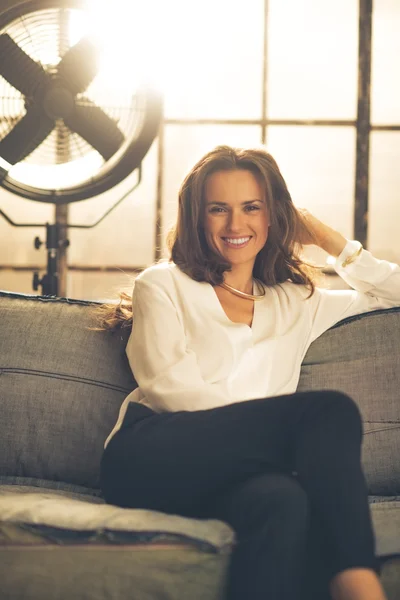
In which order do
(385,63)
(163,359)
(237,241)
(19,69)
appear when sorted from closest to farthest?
(163,359) → (237,241) → (19,69) → (385,63)

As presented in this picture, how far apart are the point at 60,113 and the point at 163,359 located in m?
0.96

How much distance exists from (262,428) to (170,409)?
25cm

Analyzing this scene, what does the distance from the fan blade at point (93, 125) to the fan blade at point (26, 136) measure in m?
0.07

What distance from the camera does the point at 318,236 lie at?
2066 millimetres

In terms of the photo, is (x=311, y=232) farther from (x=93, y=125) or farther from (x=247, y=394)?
(x=93, y=125)

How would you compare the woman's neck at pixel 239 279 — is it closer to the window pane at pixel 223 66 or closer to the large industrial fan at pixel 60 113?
the large industrial fan at pixel 60 113

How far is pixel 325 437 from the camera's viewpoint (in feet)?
Result: 4.45

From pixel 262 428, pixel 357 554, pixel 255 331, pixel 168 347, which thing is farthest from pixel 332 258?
pixel 357 554

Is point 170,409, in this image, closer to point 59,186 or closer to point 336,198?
point 59,186

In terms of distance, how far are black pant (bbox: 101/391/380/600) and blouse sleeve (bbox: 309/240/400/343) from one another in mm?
561

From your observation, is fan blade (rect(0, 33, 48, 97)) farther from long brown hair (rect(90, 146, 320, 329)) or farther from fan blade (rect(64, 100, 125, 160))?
long brown hair (rect(90, 146, 320, 329))

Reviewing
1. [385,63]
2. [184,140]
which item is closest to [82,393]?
[184,140]

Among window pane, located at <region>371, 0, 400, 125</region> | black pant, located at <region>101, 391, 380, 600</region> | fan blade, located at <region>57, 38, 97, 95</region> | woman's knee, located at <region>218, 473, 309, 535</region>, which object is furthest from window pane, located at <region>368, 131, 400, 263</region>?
woman's knee, located at <region>218, 473, 309, 535</region>

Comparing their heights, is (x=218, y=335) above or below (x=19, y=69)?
below
